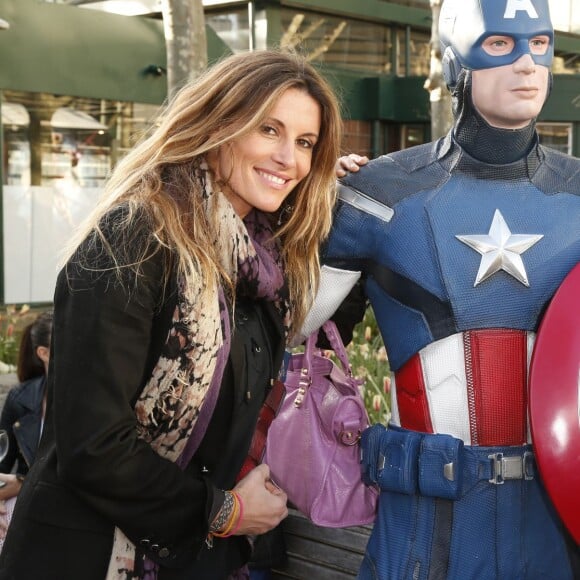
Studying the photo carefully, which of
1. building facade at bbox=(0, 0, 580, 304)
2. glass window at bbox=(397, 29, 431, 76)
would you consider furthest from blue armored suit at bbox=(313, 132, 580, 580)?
glass window at bbox=(397, 29, 431, 76)

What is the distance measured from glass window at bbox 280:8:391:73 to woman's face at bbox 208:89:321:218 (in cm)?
1037

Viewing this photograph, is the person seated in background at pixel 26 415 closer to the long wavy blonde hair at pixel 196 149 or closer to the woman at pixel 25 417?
the woman at pixel 25 417

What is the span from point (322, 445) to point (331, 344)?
27 cm

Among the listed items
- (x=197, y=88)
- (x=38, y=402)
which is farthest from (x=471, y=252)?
(x=38, y=402)

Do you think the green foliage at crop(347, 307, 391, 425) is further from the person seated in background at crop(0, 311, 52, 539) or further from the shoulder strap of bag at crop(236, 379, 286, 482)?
the shoulder strap of bag at crop(236, 379, 286, 482)

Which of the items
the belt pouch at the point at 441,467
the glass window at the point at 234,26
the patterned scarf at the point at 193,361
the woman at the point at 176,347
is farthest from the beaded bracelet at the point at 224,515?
the glass window at the point at 234,26

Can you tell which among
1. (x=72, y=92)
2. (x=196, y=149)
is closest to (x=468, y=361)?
(x=196, y=149)

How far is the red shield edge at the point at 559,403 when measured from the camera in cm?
217

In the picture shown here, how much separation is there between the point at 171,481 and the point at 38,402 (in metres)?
1.92

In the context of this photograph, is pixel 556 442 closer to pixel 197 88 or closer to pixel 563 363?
pixel 563 363

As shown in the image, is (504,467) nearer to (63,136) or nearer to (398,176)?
(398,176)

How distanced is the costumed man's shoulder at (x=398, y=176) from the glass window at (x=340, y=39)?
9993 millimetres

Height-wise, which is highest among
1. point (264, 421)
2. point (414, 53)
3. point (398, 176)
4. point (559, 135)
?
point (414, 53)

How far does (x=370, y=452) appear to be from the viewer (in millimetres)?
2457
